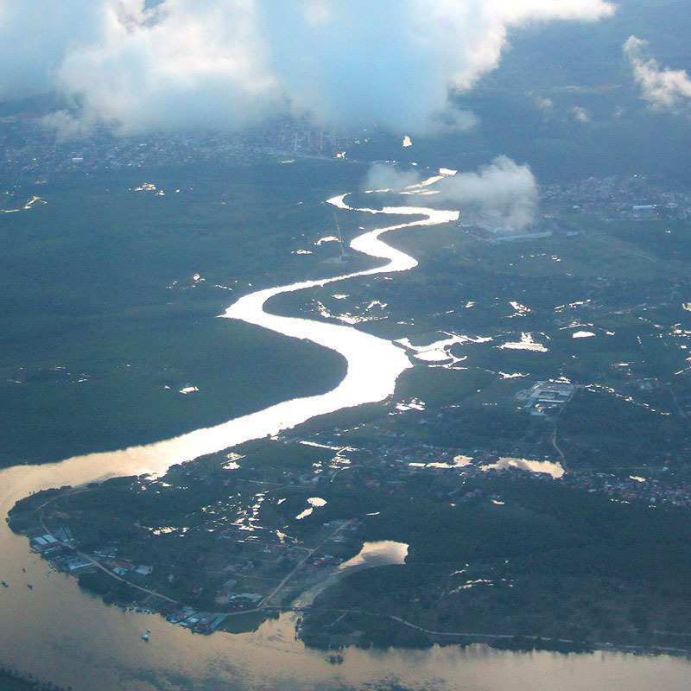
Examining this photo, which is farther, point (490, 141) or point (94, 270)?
point (490, 141)

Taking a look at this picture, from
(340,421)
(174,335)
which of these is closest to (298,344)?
(174,335)

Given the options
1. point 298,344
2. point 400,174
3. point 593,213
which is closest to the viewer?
point 298,344

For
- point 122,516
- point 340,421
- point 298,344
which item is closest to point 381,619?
point 122,516

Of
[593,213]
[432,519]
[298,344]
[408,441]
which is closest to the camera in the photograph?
[432,519]

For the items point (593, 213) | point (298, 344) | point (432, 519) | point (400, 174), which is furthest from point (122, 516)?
point (400, 174)

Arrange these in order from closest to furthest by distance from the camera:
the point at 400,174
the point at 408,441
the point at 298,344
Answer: the point at 408,441 < the point at 298,344 < the point at 400,174

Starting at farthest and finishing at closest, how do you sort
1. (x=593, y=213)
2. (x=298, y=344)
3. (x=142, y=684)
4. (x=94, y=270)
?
Result: (x=593, y=213)
(x=94, y=270)
(x=298, y=344)
(x=142, y=684)

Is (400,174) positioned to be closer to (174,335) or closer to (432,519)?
(174,335)

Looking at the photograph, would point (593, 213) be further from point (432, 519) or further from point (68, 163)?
point (432, 519)

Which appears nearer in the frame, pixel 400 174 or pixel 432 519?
pixel 432 519
